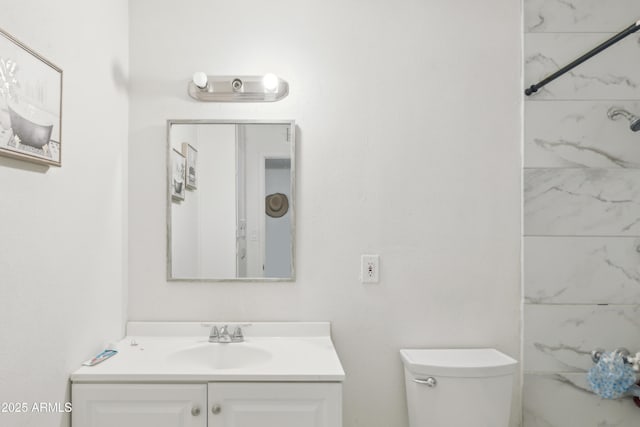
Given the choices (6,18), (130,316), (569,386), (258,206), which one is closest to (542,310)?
(569,386)

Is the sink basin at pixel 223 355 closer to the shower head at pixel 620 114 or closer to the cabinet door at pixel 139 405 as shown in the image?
the cabinet door at pixel 139 405

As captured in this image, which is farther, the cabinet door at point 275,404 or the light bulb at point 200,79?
the light bulb at point 200,79

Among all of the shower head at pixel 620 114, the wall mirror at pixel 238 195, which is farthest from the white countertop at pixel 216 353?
the shower head at pixel 620 114

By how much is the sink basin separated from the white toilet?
0.63m

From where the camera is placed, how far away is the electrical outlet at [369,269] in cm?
196

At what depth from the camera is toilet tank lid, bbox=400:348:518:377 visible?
5.63 feet

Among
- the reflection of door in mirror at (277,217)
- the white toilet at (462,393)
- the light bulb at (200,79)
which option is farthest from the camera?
the reflection of door in mirror at (277,217)

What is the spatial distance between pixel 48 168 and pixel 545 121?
1.86m

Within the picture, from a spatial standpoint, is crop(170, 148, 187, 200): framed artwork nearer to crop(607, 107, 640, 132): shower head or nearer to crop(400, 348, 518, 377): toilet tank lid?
crop(400, 348, 518, 377): toilet tank lid

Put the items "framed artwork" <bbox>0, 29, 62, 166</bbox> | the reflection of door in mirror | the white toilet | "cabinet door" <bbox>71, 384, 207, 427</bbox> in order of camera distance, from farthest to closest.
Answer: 1. the reflection of door in mirror
2. the white toilet
3. "cabinet door" <bbox>71, 384, 207, 427</bbox>
4. "framed artwork" <bbox>0, 29, 62, 166</bbox>

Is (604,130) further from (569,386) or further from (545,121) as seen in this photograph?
(569,386)

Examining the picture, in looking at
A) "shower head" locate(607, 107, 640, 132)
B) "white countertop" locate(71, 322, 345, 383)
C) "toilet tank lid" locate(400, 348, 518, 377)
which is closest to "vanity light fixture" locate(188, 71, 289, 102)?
"white countertop" locate(71, 322, 345, 383)

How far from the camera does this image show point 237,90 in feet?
6.24

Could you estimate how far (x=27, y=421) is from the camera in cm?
126
